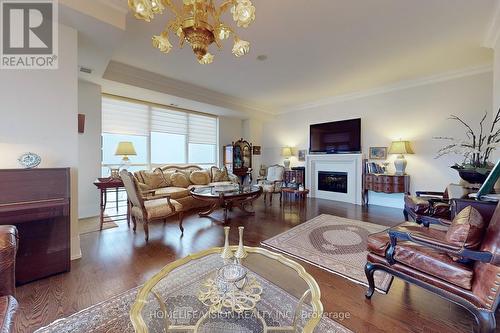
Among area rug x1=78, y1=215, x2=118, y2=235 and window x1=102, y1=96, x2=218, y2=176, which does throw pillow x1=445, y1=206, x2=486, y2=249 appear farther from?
window x1=102, y1=96, x2=218, y2=176

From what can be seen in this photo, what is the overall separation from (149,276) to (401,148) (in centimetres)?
513

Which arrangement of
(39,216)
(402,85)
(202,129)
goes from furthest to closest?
1. (202,129)
2. (402,85)
3. (39,216)

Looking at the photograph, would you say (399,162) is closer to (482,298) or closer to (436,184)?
(436,184)

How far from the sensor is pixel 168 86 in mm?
4668

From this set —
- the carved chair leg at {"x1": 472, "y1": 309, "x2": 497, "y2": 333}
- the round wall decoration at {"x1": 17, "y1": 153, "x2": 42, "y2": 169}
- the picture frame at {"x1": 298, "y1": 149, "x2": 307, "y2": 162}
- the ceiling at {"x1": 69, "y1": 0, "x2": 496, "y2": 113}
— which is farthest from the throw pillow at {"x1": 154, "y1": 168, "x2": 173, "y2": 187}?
the carved chair leg at {"x1": 472, "y1": 309, "x2": 497, "y2": 333}

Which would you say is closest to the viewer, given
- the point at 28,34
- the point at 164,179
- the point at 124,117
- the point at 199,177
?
the point at 28,34

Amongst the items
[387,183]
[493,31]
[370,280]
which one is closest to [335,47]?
[493,31]

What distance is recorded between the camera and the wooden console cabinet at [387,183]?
4520 mm

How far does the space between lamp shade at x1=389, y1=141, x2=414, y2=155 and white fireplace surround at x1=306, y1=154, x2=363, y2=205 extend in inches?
30.4

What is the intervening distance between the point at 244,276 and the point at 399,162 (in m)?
4.77

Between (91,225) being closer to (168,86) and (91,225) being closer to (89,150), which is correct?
(89,150)

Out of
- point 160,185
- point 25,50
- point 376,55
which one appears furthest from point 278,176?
point 25,50

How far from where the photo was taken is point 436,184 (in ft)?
14.3

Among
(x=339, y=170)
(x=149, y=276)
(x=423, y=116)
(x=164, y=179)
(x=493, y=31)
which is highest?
(x=493, y=31)
